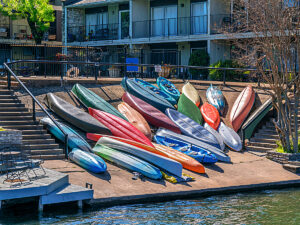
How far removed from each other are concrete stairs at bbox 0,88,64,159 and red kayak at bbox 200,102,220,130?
658 centimetres

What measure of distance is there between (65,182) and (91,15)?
2763cm

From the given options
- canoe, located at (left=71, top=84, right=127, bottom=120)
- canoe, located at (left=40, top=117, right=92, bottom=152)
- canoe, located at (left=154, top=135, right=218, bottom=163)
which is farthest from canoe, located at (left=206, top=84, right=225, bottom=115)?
canoe, located at (left=40, top=117, right=92, bottom=152)

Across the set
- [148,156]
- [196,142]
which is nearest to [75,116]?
[148,156]

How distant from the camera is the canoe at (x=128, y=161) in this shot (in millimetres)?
13930

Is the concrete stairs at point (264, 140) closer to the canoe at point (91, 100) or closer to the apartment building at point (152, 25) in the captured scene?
the canoe at point (91, 100)

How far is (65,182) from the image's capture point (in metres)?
12.3

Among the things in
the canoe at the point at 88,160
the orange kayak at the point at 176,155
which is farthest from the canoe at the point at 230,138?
the canoe at the point at 88,160

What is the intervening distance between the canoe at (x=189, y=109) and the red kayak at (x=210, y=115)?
0.25 metres

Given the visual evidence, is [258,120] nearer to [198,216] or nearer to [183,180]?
[183,180]

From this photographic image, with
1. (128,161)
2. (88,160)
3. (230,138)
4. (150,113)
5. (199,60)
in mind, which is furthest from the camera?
(199,60)

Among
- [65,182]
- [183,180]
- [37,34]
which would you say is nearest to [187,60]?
[37,34]

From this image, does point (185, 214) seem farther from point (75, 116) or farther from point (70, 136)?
point (75, 116)

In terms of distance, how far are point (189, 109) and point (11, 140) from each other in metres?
8.31

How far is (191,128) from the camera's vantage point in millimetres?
18094
